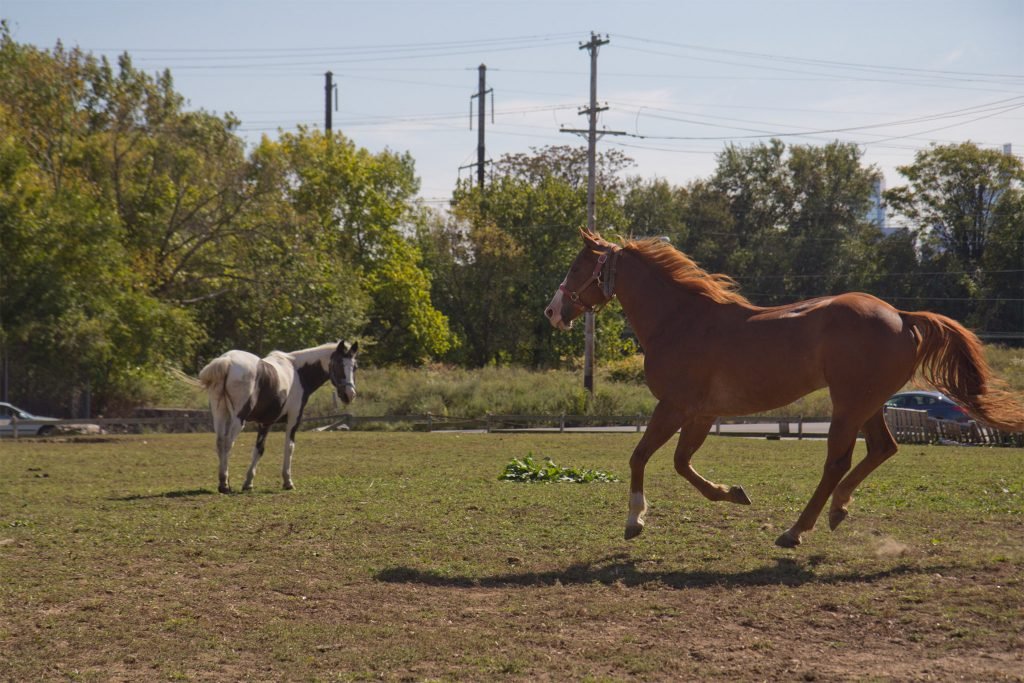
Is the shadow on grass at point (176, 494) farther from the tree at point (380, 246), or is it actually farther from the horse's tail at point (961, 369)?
the tree at point (380, 246)

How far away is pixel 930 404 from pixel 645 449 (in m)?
27.8

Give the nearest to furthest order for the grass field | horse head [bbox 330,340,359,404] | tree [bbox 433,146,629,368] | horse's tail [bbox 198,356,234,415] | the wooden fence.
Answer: the grass field, horse's tail [bbox 198,356,234,415], horse head [bbox 330,340,359,404], the wooden fence, tree [bbox 433,146,629,368]

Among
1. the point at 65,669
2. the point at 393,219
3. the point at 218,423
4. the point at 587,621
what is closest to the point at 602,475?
the point at 218,423

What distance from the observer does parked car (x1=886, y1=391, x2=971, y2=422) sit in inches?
1302

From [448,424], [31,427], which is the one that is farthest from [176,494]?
[448,424]

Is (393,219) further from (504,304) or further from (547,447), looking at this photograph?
(547,447)

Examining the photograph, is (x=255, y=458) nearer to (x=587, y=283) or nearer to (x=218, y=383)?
(x=218, y=383)

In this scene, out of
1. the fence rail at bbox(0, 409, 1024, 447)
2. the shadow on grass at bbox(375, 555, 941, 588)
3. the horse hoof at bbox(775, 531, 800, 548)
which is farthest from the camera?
the fence rail at bbox(0, 409, 1024, 447)

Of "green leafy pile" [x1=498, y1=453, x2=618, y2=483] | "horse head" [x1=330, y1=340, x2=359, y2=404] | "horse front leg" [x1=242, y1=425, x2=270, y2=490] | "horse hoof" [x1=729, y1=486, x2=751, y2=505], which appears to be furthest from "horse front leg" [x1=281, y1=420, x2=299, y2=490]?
"horse hoof" [x1=729, y1=486, x2=751, y2=505]

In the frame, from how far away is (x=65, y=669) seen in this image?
6270 mm

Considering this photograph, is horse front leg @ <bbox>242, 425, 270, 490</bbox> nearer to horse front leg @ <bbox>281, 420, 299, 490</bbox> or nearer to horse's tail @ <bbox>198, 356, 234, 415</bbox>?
horse front leg @ <bbox>281, 420, 299, 490</bbox>

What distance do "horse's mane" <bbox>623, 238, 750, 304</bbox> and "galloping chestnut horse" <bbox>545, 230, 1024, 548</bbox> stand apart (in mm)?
13

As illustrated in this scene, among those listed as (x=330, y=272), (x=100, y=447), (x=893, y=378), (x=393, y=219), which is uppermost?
(x=393, y=219)

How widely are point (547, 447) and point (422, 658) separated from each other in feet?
64.4
